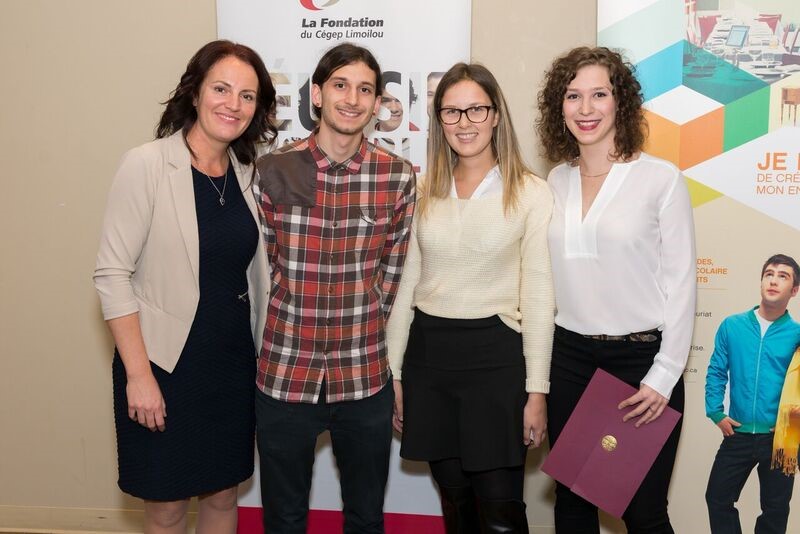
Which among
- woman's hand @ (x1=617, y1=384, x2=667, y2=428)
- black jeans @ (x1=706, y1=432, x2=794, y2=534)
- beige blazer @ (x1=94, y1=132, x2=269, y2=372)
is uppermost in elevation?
beige blazer @ (x1=94, y1=132, x2=269, y2=372)

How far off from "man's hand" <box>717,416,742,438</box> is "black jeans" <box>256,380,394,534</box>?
1.24 meters

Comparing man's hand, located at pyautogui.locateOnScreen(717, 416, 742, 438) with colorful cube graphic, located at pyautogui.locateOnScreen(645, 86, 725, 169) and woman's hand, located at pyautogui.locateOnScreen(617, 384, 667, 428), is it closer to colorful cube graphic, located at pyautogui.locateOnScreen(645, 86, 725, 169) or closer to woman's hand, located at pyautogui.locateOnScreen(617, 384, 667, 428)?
woman's hand, located at pyautogui.locateOnScreen(617, 384, 667, 428)

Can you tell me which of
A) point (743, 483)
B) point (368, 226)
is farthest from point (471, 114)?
point (743, 483)

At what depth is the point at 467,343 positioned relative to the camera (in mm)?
1856

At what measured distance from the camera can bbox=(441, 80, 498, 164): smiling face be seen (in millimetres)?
1871

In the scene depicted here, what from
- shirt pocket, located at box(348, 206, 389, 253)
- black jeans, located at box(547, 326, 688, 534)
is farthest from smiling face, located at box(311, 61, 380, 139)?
black jeans, located at box(547, 326, 688, 534)

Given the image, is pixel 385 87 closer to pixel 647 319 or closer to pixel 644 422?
pixel 647 319

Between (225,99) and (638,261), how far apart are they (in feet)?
3.89

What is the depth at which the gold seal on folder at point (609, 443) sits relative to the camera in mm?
1832

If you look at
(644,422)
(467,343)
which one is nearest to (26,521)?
(467,343)

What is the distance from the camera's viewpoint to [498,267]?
1.89 meters

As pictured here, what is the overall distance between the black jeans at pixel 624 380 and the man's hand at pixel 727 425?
2.09 feet

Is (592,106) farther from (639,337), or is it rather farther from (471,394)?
(471,394)

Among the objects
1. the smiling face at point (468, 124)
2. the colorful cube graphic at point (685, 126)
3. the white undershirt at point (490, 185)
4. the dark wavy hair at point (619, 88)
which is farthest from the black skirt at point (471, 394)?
the colorful cube graphic at point (685, 126)
